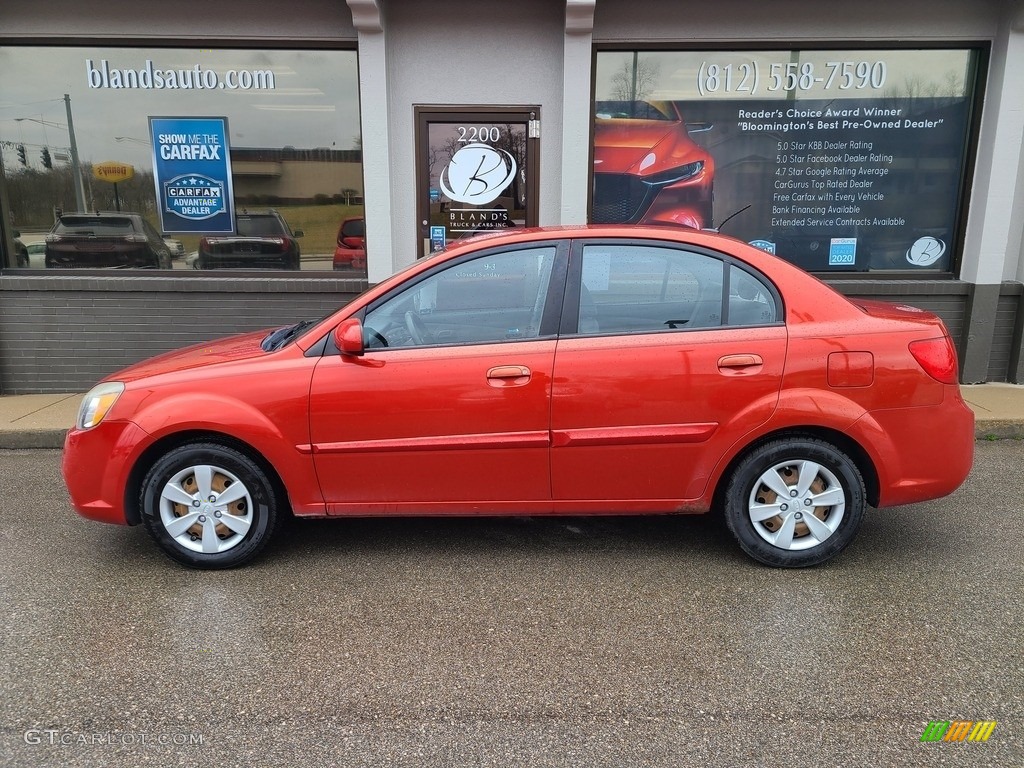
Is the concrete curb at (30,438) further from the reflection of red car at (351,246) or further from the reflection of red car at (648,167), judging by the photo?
the reflection of red car at (648,167)

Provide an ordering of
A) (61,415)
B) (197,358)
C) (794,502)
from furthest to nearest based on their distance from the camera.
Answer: (61,415) → (197,358) → (794,502)

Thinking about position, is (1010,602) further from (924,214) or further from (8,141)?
(8,141)

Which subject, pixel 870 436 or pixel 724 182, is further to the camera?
pixel 724 182

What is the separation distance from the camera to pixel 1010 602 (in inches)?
129

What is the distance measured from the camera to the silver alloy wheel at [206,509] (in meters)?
3.56

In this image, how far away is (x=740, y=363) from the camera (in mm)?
3412

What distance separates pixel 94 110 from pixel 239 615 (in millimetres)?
5863

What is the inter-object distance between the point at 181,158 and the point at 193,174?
0.18m

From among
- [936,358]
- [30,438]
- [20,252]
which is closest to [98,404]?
[30,438]

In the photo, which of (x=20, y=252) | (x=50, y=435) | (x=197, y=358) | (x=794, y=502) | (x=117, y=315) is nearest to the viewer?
(x=794, y=502)

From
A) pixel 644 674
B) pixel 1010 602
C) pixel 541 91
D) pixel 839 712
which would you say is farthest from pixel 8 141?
pixel 1010 602

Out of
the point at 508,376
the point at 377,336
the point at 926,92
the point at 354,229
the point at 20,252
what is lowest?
the point at 508,376

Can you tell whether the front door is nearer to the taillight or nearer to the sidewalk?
the taillight

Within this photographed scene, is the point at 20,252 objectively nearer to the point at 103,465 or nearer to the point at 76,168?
the point at 76,168
